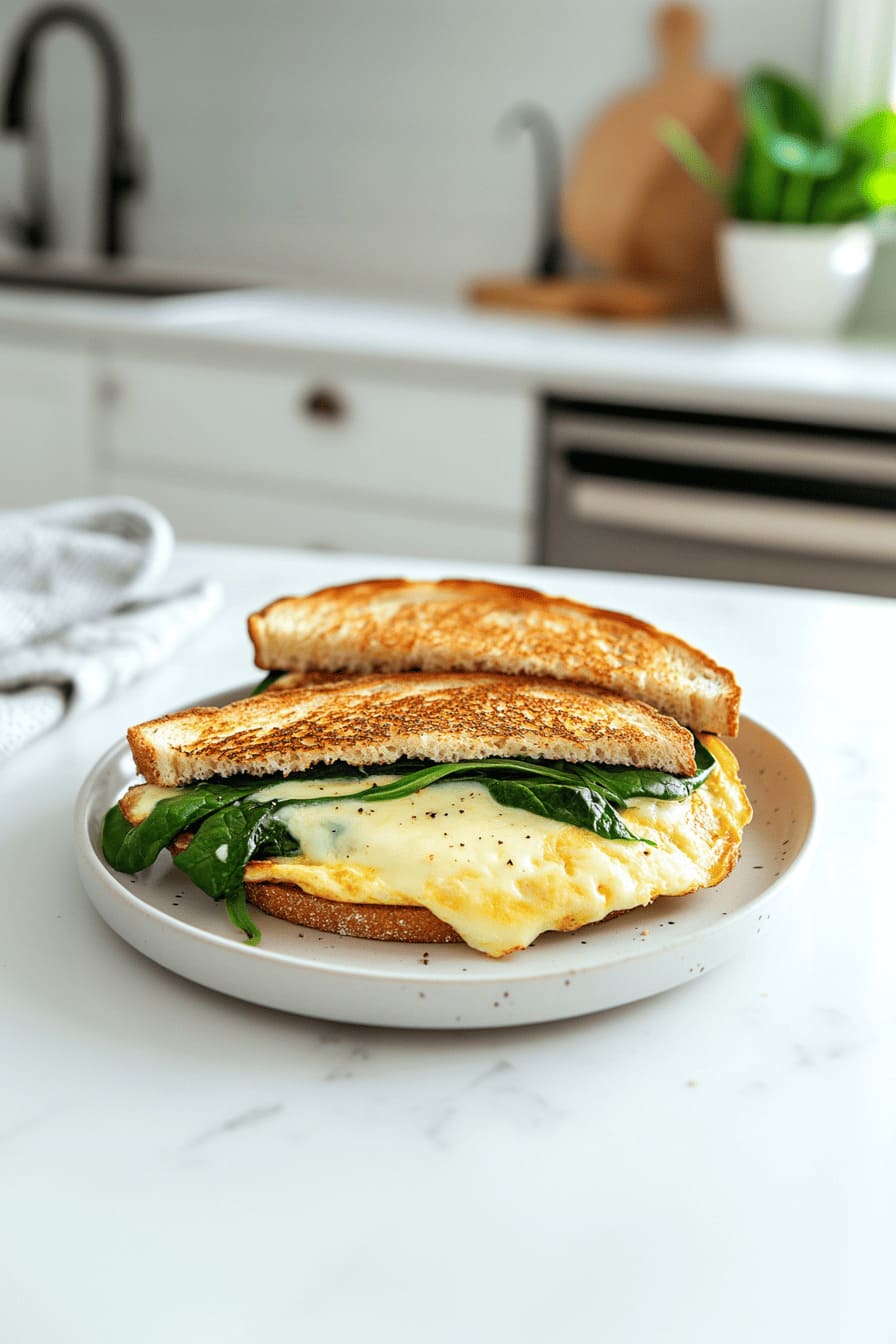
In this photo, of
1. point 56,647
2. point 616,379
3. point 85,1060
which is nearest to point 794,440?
point 616,379

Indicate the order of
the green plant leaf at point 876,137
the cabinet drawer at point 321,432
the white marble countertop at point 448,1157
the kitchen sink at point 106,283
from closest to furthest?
the white marble countertop at point 448,1157
the cabinet drawer at point 321,432
the green plant leaf at point 876,137
the kitchen sink at point 106,283

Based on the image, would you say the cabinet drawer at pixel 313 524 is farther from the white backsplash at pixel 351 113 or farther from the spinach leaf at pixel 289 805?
the spinach leaf at pixel 289 805

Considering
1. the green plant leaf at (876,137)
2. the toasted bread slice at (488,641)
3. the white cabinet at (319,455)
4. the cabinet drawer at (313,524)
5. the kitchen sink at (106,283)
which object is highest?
the green plant leaf at (876,137)

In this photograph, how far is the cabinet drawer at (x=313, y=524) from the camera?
2.54 meters

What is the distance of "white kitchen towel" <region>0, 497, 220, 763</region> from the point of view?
3.28 feet

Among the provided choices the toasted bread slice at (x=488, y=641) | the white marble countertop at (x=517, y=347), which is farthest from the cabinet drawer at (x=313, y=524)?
the toasted bread slice at (x=488, y=641)

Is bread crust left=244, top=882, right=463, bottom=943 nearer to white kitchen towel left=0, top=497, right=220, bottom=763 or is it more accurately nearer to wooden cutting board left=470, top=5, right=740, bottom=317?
white kitchen towel left=0, top=497, right=220, bottom=763

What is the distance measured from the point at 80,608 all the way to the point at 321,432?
1.46 meters

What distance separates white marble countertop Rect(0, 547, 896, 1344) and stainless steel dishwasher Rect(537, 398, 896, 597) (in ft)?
5.04

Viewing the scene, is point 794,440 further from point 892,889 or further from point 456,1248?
point 456,1248

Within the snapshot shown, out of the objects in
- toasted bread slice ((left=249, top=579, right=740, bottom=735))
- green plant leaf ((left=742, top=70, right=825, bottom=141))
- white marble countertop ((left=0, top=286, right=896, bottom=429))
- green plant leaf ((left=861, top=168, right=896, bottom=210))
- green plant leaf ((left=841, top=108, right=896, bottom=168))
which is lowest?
toasted bread slice ((left=249, top=579, right=740, bottom=735))

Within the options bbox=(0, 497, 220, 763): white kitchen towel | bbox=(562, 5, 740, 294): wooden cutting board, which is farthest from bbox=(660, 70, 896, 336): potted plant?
bbox=(0, 497, 220, 763): white kitchen towel

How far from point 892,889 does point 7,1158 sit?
1.65 ft

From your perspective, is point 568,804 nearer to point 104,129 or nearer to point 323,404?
point 323,404
